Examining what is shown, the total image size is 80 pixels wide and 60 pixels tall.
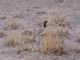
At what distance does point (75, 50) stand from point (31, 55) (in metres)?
1.28

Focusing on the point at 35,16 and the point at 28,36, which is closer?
the point at 28,36

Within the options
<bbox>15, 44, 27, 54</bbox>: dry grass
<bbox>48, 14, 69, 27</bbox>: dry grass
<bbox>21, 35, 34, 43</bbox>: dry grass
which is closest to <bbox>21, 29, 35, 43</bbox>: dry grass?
<bbox>21, 35, 34, 43</bbox>: dry grass

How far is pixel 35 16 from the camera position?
39.6ft

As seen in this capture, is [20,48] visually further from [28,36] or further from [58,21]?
[58,21]

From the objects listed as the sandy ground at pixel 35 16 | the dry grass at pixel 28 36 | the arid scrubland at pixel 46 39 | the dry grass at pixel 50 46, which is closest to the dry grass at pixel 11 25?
the arid scrubland at pixel 46 39

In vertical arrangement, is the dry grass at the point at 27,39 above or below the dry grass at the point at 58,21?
below

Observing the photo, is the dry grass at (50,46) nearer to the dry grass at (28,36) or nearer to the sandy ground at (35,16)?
the sandy ground at (35,16)

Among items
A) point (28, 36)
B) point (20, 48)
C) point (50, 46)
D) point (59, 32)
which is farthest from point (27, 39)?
point (59, 32)

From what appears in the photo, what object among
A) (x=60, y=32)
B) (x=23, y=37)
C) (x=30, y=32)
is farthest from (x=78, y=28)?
(x=23, y=37)

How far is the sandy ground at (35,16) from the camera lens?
720 cm

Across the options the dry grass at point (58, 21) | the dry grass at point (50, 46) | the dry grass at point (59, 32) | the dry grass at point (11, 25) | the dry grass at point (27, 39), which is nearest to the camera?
the dry grass at point (50, 46)

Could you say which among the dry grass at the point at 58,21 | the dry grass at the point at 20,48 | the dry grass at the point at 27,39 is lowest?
the dry grass at the point at 20,48

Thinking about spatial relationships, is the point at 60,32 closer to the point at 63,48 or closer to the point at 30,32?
the point at 30,32

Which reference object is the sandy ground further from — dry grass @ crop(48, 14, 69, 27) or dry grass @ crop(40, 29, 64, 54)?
dry grass @ crop(48, 14, 69, 27)
